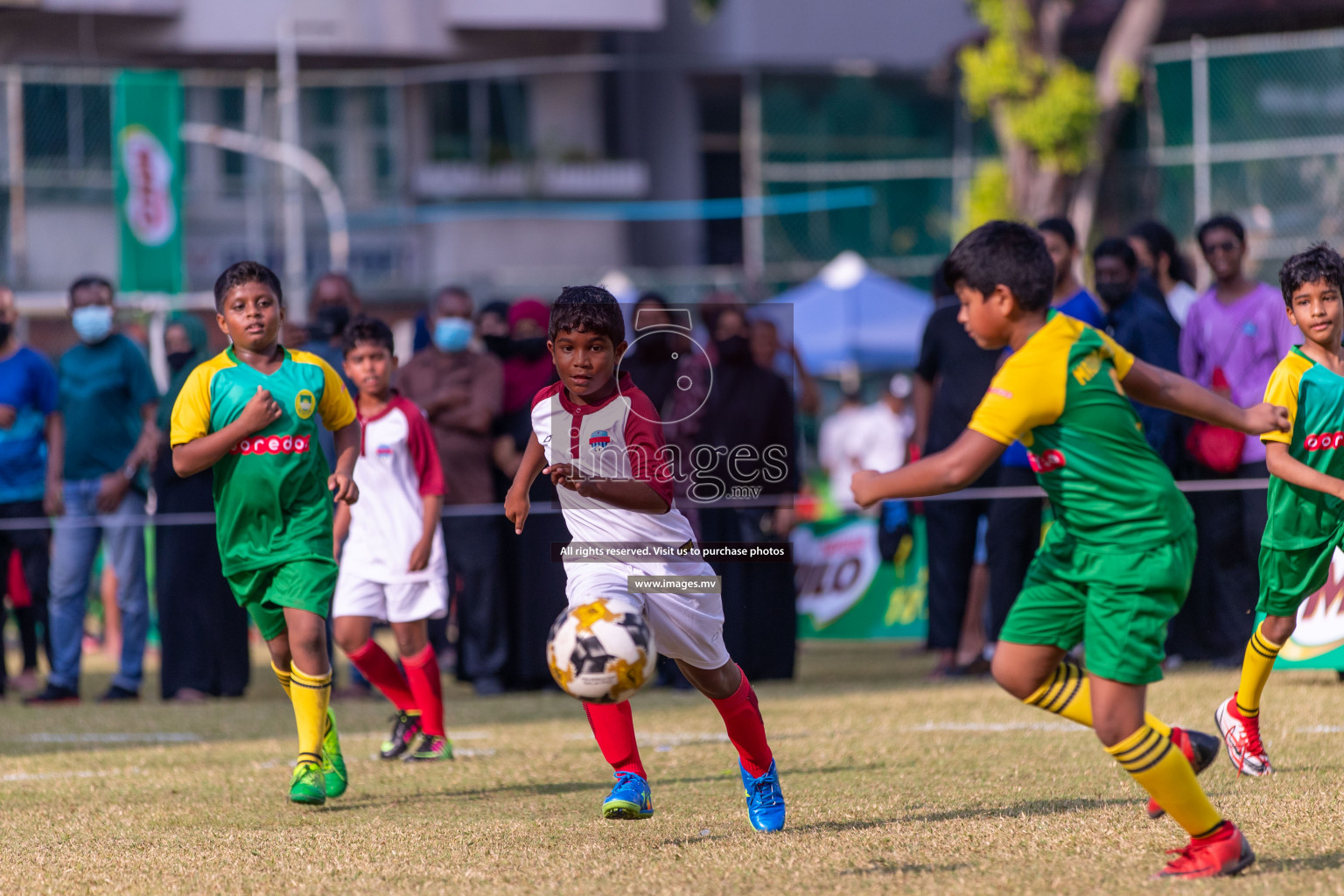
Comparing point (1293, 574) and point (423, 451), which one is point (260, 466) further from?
point (1293, 574)

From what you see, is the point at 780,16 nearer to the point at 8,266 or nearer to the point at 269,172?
the point at 269,172

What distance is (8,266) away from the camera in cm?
2706

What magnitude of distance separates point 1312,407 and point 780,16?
99.8 ft

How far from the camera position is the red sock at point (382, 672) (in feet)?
25.9

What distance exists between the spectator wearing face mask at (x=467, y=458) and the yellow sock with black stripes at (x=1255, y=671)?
5394 mm

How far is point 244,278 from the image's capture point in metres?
6.64

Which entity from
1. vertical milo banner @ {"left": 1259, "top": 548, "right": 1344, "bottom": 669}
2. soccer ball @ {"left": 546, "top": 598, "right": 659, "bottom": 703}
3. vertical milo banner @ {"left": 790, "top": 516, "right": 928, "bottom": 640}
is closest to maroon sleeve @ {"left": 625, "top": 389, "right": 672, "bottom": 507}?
soccer ball @ {"left": 546, "top": 598, "right": 659, "bottom": 703}

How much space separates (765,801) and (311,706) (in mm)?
1895

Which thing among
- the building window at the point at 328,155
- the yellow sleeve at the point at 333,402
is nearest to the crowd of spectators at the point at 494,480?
the yellow sleeve at the point at 333,402

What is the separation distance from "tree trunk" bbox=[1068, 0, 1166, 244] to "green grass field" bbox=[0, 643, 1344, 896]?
1326 centimetres

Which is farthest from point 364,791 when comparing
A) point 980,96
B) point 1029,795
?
point 980,96

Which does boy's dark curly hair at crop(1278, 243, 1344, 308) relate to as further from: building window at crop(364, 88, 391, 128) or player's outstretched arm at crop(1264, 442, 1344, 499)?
building window at crop(364, 88, 391, 128)

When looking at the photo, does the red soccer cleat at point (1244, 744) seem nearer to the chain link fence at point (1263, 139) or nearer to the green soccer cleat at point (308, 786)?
the green soccer cleat at point (308, 786)

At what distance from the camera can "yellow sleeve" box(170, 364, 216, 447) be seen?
21.5ft
